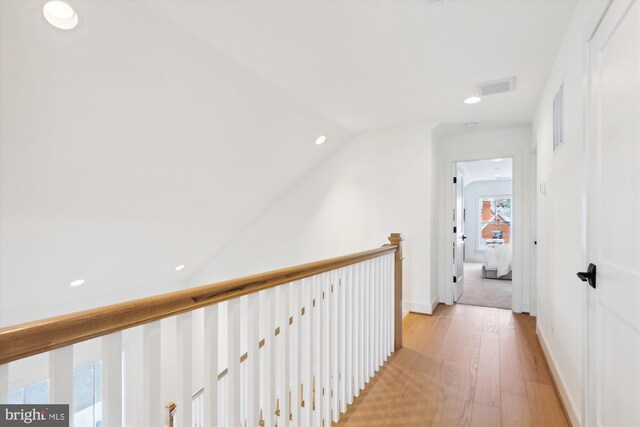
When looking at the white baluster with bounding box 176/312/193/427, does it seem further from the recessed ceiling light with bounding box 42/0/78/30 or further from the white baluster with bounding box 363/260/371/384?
the recessed ceiling light with bounding box 42/0/78/30

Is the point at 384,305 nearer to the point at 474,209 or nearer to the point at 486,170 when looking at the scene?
the point at 486,170

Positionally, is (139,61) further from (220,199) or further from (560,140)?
(560,140)

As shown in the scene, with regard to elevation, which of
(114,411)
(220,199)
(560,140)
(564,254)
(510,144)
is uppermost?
(510,144)

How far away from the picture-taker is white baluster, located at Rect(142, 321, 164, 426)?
0.83 m

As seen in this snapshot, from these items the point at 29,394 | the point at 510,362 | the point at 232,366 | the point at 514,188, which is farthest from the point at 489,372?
the point at 29,394

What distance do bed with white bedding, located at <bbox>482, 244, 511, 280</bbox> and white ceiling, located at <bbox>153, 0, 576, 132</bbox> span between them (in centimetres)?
413

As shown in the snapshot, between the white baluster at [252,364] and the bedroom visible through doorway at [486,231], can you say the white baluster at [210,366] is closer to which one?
the white baluster at [252,364]

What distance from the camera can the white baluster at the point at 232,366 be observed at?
109cm

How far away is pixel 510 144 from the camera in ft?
13.3

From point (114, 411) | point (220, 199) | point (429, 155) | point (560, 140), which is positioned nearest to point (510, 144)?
point (429, 155)

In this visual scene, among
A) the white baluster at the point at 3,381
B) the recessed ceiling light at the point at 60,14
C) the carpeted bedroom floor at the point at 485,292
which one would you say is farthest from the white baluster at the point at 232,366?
the carpeted bedroom floor at the point at 485,292

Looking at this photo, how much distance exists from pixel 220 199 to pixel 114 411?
11.1 ft

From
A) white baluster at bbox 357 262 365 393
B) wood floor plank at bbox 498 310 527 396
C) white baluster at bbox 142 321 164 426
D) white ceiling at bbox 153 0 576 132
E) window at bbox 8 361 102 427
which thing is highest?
white ceiling at bbox 153 0 576 132

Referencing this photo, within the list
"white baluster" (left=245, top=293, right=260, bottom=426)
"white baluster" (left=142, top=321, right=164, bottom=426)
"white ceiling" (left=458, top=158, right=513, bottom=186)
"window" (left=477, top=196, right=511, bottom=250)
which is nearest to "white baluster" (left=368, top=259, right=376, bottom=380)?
"white baluster" (left=245, top=293, right=260, bottom=426)
